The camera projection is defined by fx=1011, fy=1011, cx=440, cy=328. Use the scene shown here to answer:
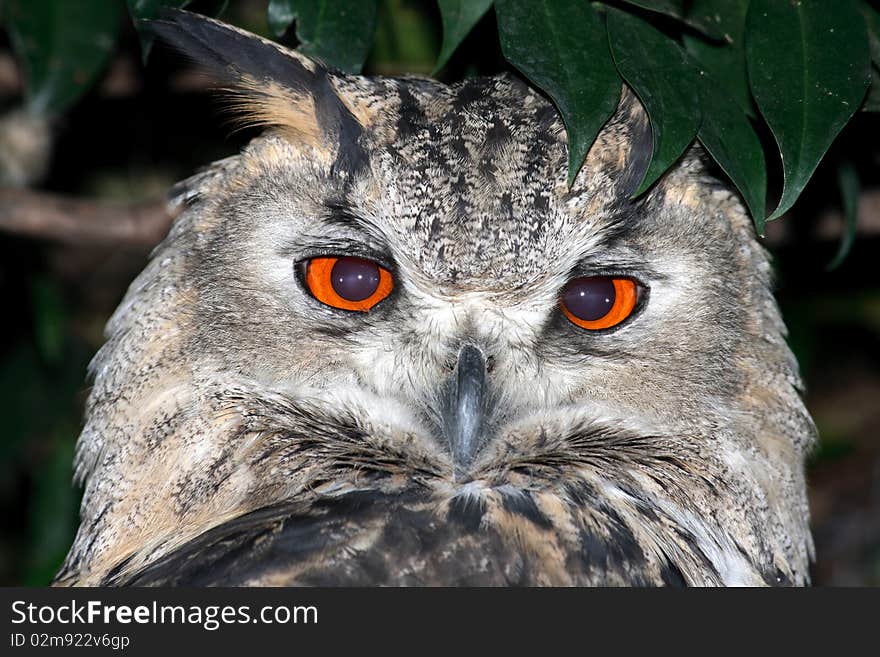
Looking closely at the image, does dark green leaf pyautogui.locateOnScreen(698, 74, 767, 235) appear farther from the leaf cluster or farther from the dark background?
the dark background

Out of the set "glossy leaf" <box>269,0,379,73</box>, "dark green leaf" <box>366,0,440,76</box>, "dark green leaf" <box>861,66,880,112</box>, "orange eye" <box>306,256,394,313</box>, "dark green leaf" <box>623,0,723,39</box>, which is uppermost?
"dark green leaf" <box>366,0,440,76</box>

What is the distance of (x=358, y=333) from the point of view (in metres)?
1.67

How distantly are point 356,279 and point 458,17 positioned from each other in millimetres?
445

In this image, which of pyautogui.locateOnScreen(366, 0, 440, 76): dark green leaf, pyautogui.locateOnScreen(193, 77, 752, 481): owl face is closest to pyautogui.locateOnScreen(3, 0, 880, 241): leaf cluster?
pyautogui.locateOnScreen(193, 77, 752, 481): owl face

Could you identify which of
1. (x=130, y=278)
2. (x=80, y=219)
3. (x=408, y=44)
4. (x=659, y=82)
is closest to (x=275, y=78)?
(x=659, y=82)

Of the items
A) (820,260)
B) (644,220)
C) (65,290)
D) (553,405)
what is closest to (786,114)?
(644,220)

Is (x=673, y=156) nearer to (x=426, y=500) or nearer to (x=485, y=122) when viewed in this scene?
(x=485, y=122)

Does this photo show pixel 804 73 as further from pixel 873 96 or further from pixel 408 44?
pixel 408 44

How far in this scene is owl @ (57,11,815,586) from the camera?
1.59 meters

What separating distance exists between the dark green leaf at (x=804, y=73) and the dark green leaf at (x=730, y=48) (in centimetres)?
16

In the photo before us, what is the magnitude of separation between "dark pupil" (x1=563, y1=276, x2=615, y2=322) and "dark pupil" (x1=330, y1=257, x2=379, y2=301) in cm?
32

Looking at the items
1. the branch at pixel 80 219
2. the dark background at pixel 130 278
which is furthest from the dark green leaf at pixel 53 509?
the branch at pixel 80 219

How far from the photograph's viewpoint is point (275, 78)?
172cm

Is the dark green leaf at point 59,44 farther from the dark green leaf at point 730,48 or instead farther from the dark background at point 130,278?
the dark green leaf at point 730,48
